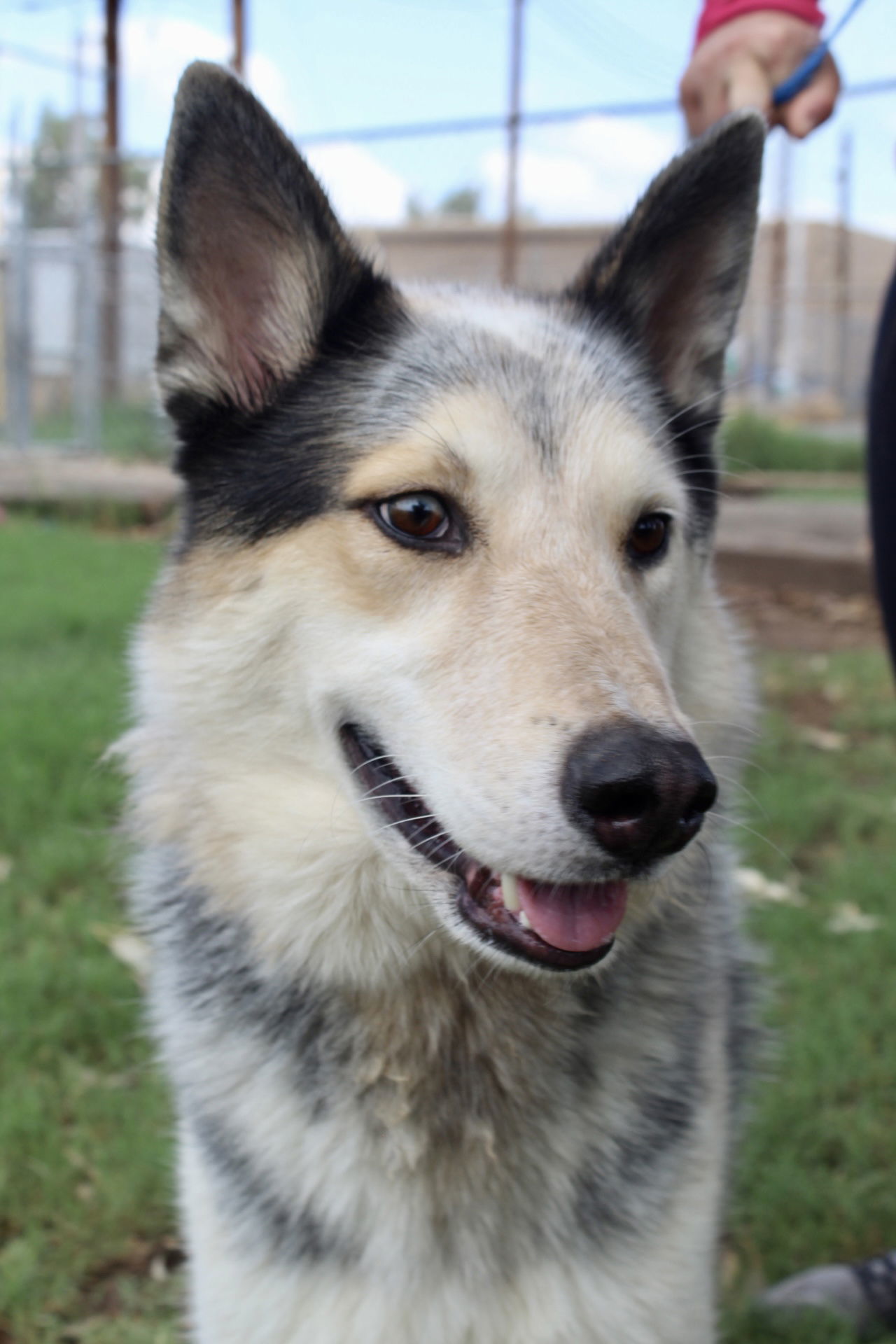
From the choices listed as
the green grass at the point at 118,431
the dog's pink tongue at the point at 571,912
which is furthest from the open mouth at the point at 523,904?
the green grass at the point at 118,431

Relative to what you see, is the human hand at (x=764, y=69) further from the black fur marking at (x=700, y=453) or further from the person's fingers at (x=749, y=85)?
the black fur marking at (x=700, y=453)

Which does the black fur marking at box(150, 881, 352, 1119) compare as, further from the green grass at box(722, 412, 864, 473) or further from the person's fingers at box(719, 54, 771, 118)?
the green grass at box(722, 412, 864, 473)

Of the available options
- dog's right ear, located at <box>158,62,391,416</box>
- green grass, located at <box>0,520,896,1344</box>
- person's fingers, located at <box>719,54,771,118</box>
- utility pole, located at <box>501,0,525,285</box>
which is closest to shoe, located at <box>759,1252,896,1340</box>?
green grass, located at <box>0,520,896,1344</box>

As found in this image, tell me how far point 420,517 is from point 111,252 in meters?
14.9

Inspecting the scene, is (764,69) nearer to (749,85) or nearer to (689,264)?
(749,85)

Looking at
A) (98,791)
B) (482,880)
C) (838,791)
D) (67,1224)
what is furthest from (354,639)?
(838,791)

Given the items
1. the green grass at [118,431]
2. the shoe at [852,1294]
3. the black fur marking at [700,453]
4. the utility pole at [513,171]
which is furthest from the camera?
the green grass at [118,431]

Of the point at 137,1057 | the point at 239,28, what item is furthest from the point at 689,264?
the point at 239,28

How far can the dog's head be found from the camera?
1.64m

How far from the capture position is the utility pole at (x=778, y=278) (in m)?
20.6

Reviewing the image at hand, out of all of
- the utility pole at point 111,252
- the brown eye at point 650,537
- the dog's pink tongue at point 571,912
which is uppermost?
the utility pole at point 111,252

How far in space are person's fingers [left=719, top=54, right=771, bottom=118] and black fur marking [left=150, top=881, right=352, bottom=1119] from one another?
1914 millimetres

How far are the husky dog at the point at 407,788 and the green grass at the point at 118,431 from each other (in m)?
12.4

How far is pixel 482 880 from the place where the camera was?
1780 millimetres
